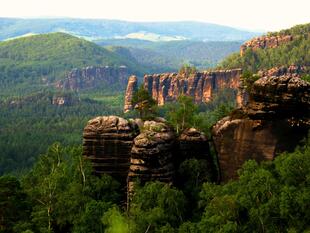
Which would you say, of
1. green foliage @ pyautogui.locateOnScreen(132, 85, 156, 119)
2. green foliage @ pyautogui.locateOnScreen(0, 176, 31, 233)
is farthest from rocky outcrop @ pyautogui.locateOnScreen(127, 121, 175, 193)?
green foliage @ pyautogui.locateOnScreen(132, 85, 156, 119)

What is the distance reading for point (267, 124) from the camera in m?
63.1

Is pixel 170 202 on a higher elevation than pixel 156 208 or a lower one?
lower

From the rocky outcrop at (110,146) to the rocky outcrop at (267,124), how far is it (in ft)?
43.6

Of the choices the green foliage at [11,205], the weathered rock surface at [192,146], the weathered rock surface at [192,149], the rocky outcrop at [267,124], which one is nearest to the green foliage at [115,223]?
the green foliage at [11,205]

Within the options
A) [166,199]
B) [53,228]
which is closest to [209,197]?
[166,199]

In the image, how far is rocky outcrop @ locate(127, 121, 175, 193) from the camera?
207 ft

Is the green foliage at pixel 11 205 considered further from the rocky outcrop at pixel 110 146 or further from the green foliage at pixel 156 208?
the green foliage at pixel 156 208

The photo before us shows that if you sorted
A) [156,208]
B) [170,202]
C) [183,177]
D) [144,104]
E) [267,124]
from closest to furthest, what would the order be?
[156,208]
[170,202]
[267,124]
[183,177]
[144,104]

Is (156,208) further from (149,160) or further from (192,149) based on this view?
(192,149)

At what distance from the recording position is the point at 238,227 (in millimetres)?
48625

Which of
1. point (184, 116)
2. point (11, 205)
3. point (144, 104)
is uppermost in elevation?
point (184, 116)

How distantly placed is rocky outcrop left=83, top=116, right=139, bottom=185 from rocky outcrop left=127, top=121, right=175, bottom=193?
4.16 meters

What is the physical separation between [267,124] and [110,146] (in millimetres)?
21939

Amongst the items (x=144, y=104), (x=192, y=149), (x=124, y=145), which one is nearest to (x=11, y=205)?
(x=124, y=145)
